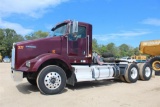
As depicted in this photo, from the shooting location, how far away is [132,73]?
Result: 457 inches

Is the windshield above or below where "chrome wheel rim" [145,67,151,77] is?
above

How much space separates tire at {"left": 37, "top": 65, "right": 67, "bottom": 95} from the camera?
7.91 m

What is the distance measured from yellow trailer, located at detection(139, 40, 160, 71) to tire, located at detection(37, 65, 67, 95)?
8567 mm

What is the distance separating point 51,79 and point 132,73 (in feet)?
17.0

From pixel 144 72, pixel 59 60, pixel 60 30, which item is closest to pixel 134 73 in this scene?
pixel 144 72

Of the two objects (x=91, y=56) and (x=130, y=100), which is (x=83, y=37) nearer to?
(x=91, y=56)

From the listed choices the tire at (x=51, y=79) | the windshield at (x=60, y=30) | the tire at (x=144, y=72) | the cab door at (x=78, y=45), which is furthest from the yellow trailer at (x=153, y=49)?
the tire at (x=51, y=79)

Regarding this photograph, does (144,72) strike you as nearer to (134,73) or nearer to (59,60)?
(134,73)

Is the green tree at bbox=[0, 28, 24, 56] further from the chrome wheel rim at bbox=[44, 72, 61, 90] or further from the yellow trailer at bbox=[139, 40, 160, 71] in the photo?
the chrome wheel rim at bbox=[44, 72, 61, 90]

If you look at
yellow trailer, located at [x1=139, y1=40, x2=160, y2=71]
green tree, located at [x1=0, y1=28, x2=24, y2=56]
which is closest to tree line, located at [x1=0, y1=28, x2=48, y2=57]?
green tree, located at [x1=0, y1=28, x2=24, y2=56]

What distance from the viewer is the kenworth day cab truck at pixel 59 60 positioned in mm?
8008

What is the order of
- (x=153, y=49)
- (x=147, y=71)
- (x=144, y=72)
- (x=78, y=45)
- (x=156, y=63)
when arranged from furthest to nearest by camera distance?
(x=153, y=49)
(x=156, y=63)
(x=147, y=71)
(x=144, y=72)
(x=78, y=45)

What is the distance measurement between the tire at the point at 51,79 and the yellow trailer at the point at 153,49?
8.57 meters

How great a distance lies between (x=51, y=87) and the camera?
26.5ft
